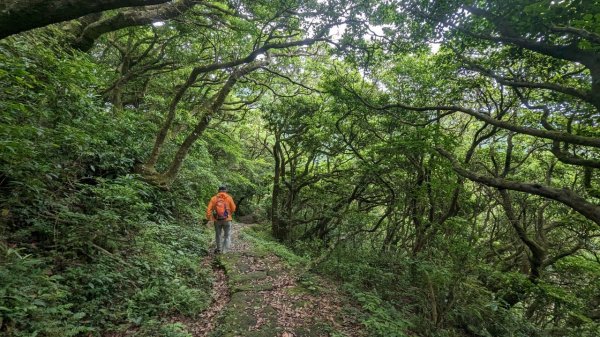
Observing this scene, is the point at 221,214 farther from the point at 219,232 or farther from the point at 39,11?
the point at 39,11

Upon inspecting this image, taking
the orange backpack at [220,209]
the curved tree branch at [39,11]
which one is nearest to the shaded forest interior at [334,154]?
the curved tree branch at [39,11]

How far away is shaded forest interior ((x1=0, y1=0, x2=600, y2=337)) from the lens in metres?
4.31

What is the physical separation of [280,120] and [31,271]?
10.8m

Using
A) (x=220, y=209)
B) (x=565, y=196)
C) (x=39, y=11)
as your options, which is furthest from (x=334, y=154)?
(x=39, y=11)

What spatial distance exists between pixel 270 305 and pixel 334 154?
7992mm

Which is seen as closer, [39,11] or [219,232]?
[39,11]

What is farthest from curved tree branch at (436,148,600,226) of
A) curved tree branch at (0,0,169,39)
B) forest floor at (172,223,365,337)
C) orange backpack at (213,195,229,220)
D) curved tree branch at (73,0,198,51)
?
curved tree branch at (73,0,198,51)

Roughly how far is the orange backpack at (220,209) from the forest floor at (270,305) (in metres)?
1.12

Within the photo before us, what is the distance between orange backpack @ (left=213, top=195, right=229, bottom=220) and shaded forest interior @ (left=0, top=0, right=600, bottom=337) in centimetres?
109

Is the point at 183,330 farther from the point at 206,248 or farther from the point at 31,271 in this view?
the point at 206,248

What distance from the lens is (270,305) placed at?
6012 mm

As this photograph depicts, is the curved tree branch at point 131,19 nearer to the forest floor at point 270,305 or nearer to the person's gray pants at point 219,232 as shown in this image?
the person's gray pants at point 219,232

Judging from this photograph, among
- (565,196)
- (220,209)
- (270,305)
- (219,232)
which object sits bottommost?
(270,305)

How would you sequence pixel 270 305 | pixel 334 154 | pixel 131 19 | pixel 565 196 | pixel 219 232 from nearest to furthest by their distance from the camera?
pixel 565 196 < pixel 270 305 < pixel 131 19 < pixel 219 232 < pixel 334 154
